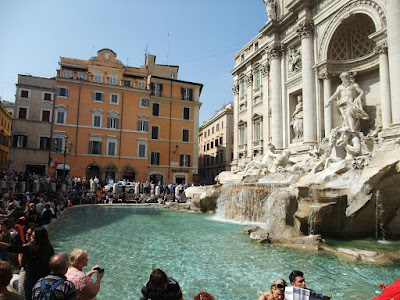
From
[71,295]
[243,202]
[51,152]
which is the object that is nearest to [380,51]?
[243,202]

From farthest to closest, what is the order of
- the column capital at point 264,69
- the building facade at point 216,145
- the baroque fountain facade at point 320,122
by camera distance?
the building facade at point 216,145, the column capital at point 264,69, the baroque fountain facade at point 320,122

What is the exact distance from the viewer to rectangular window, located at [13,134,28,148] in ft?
94.7

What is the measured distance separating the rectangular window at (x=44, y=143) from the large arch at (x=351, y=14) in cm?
2564

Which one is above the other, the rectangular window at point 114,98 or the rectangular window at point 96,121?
the rectangular window at point 114,98

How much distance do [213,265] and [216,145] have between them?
40289 mm

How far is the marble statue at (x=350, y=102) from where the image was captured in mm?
15844

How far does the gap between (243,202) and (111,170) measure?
21836 millimetres

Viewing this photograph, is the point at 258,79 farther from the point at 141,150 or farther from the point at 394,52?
the point at 141,150

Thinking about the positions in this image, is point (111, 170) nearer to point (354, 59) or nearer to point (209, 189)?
point (209, 189)

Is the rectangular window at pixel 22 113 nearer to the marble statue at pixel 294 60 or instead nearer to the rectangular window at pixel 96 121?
the rectangular window at pixel 96 121

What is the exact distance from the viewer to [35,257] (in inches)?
130

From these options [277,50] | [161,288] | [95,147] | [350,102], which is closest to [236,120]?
[277,50]

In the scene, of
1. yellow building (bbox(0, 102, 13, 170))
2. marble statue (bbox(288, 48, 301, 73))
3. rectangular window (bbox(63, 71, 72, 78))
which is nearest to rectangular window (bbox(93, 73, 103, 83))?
rectangular window (bbox(63, 71, 72, 78))

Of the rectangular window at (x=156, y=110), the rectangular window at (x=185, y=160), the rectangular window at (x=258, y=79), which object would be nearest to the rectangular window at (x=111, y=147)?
the rectangular window at (x=156, y=110)
